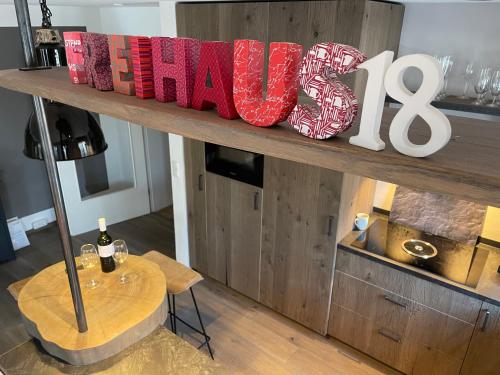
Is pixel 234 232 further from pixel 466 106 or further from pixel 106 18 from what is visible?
pixel 106 18

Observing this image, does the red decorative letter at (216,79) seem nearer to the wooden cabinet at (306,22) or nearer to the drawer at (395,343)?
the wooden cabinet at (306,22)

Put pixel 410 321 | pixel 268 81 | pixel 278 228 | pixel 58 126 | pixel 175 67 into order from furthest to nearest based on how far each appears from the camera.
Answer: pixel 278 228
pixel 410 321
pixel 58 126
pixel 175 67
pixel 268 81

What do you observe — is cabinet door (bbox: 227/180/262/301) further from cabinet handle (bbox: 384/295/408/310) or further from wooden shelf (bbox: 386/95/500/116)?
wooden shelf (bbox: 386/95/500/116)

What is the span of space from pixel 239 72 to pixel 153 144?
443 cm

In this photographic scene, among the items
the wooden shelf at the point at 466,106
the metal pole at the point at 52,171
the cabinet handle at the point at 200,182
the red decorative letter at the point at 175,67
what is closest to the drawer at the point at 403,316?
the wooden shelf at the point at 466,106

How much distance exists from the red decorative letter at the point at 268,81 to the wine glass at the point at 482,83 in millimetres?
1983

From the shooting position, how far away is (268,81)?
809 mm

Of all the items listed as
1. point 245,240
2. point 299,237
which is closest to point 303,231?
point 299,237

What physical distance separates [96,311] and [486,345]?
2250 millimetres

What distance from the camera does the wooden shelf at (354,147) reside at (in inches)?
21.9

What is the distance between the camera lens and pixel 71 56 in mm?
1207

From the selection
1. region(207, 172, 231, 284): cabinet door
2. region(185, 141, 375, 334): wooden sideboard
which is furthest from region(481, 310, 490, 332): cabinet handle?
region(207, 172, 231, 284): cabinet door

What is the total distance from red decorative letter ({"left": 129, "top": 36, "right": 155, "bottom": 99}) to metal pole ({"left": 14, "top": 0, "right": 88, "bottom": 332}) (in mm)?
361

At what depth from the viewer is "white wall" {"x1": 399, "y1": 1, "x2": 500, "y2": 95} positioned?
238cm
